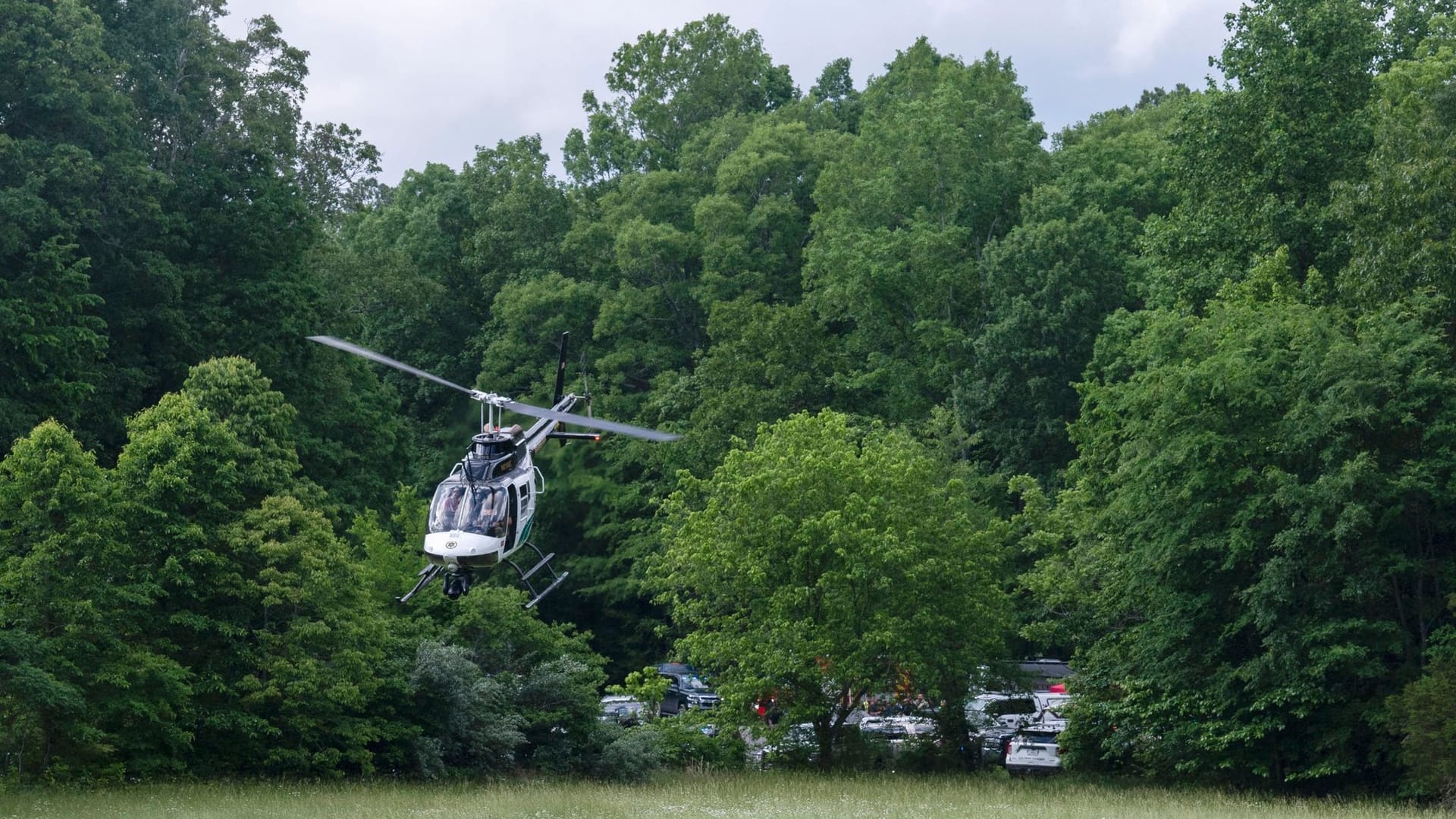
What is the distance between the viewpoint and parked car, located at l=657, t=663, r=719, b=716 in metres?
50.2

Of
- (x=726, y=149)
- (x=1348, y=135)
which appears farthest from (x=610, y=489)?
(x=1348, y=135)

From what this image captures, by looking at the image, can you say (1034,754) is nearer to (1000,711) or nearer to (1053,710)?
(1000,711)

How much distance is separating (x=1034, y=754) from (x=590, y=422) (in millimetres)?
18631

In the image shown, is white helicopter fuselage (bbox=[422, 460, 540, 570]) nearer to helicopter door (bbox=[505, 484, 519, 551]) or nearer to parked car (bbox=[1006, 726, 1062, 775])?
helicopter door (bbox=[505, 484, 519, 551])

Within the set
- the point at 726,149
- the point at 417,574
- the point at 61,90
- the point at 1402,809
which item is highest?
the point at 726,149

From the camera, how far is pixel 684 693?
52406mm

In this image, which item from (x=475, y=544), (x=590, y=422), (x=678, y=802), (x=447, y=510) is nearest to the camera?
(x=475, y=544)

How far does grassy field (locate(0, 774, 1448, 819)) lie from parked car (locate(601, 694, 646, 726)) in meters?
6.58

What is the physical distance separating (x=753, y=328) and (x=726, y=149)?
45.5 ft

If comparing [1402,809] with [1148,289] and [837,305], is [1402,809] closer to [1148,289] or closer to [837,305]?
[1148,289]

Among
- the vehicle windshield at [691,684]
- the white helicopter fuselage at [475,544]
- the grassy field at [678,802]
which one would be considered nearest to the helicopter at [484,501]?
the white helicopter fuselage at [475,544]

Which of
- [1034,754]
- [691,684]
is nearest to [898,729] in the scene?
[1034,754]

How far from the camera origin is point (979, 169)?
59375mm

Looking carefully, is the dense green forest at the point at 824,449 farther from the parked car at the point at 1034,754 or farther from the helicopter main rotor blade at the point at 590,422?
the helicopter main rotor blade at the point at 590,422
